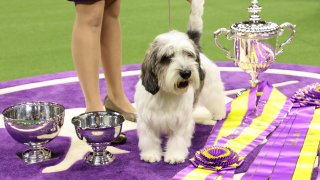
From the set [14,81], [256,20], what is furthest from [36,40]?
[256,20]

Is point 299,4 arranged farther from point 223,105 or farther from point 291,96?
point 223,105

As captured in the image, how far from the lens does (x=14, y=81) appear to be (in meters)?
4.50

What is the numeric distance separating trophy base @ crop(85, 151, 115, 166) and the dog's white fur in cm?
18

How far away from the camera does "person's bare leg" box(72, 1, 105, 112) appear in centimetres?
324

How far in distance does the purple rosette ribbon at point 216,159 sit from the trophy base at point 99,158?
0.46 m

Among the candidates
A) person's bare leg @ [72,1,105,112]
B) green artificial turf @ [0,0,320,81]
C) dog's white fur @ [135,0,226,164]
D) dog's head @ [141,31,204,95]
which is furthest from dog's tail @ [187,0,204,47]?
green artificial turf @ [0,0,320,81]

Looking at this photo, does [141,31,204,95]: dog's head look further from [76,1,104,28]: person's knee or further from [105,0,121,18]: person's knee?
[105,0,121,18]: person's knee

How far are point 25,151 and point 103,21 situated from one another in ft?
3.32

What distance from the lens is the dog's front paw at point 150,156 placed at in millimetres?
2994

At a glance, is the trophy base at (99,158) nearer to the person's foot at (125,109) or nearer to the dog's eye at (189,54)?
the person's foot at (125,109)

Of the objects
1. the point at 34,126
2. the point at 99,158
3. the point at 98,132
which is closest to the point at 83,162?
the point at 99,158

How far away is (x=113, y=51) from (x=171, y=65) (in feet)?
3.05

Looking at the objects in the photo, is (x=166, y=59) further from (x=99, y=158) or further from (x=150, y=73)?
(x=99, y=158)

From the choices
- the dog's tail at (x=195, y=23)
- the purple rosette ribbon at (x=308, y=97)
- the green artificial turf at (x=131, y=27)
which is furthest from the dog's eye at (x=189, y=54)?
the green artificial turf at (x=131, y=27)
